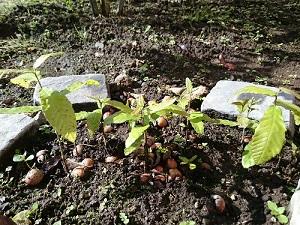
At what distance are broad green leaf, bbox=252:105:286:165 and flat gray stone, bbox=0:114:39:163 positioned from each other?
131cm

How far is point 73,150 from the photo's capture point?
78.1 inches

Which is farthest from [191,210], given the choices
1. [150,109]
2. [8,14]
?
[8,14]

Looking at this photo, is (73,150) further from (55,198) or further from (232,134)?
(232,134)

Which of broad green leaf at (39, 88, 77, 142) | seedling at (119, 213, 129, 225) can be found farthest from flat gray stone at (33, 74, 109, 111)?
seedling at (119, 213, 129, 225)

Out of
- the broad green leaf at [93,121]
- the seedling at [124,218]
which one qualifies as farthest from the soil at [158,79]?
the broad green leaf at [93,121]

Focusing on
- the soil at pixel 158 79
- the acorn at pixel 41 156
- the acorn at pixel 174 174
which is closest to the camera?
the soil at pixel 158 79

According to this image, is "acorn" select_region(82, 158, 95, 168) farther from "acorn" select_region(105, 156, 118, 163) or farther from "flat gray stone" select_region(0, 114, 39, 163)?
"flat gray stone" select_region(0, 114, 39, 163)

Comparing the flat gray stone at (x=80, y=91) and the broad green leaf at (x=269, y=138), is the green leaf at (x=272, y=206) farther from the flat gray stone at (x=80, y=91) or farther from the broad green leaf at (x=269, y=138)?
the flat gray stone at (x=80, y=91)

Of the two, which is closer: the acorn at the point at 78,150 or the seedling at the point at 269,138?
the seedling at the point at 269,138

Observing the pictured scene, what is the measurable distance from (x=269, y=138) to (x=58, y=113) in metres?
0.92

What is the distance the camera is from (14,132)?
6.64 ft

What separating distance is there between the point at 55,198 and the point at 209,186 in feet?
2.61

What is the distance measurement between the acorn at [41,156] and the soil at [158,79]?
0.10 ft

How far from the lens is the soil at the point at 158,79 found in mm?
1706
